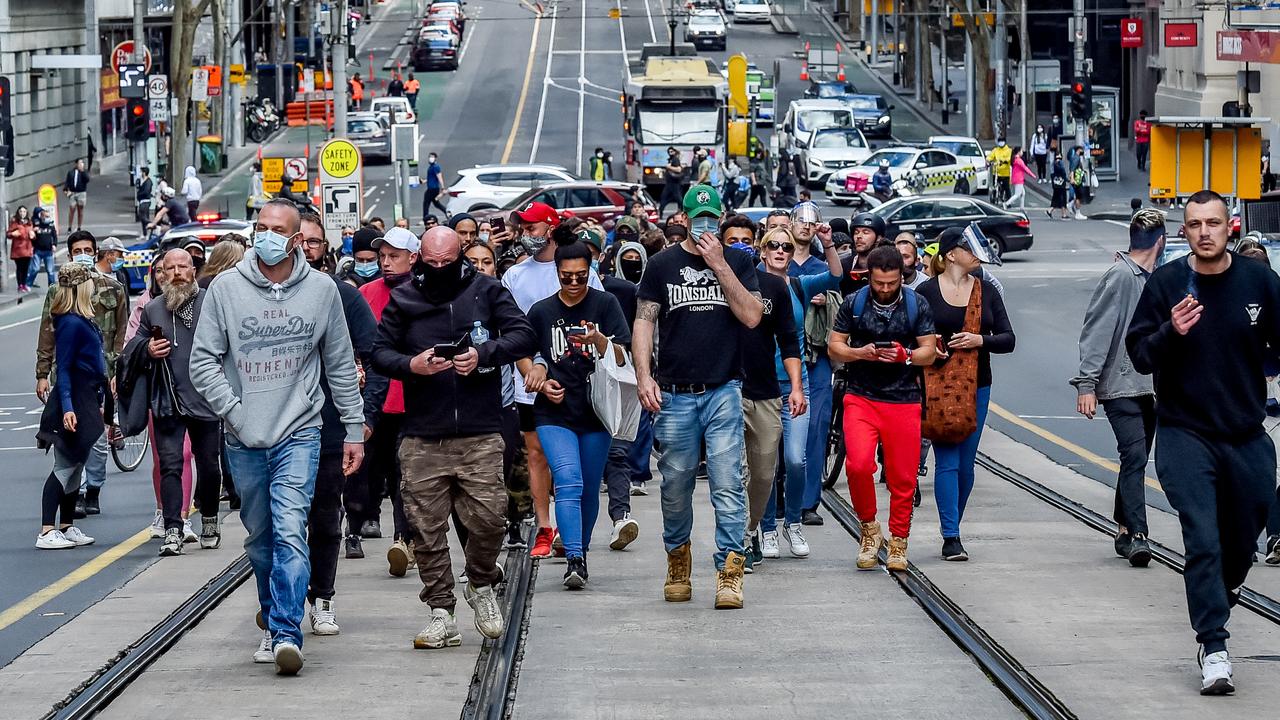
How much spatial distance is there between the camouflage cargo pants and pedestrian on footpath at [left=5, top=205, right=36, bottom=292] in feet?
91.5

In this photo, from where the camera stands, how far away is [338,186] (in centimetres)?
2962

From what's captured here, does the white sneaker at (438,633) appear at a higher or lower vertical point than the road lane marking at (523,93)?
lower

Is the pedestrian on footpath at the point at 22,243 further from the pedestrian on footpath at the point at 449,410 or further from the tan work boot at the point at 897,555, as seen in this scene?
the pedestrian on footpath at the point at 449,410

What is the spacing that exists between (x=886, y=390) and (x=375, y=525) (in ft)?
11.4

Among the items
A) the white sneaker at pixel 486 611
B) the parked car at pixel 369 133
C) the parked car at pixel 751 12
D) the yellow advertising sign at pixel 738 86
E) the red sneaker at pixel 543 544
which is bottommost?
the red sneaker at pixel 543 544

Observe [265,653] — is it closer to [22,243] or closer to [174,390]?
[174,390]

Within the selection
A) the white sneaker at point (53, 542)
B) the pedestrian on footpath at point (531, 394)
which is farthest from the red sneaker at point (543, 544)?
the white sneaker at point (53, 542)

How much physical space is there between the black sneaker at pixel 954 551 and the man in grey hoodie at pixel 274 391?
12.3 ft

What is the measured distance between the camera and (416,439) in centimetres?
828

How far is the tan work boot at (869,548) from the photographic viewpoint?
33.7 ft

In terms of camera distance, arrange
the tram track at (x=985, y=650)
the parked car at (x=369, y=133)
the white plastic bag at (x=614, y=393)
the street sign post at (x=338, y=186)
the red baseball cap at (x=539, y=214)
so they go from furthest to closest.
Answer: the parked car at (x=369, y=133) < the street sign post at (x=338, y=186) < the red baseball cap at (x=539, y=214) < the white plastic bag at (x=614, y=393) < the tram track at (x=985, y=650)

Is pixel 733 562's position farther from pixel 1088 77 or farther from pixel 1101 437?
pixel 1088 77

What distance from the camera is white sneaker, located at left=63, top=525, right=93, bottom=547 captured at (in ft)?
→ 39.5

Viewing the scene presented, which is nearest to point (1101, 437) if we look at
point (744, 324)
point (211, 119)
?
point (744, 324)
